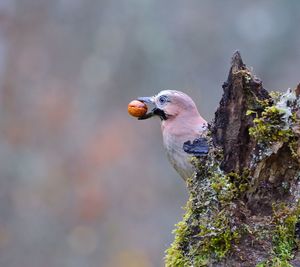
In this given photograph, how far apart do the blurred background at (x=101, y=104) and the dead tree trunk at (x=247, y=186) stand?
9.42 m

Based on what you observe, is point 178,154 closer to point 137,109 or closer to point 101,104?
point 137,109

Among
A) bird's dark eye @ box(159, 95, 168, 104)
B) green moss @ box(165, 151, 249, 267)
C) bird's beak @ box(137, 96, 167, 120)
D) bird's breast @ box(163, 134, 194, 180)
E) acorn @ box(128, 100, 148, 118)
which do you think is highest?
bird's dark eye @ box(159, 95, 168, 104)

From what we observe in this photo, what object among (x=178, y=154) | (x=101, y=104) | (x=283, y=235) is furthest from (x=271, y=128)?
(x=101, y=104)

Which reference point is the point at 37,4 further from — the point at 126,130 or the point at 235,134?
the point at 235,134

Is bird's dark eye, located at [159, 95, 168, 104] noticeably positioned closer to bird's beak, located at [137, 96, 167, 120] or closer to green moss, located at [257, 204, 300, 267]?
bird's beak, located at [137, 96, 167, 120]

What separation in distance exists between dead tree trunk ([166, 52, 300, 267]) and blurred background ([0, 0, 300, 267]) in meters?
9.42

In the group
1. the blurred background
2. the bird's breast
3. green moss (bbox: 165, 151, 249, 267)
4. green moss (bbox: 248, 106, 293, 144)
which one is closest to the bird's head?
the bird's breast

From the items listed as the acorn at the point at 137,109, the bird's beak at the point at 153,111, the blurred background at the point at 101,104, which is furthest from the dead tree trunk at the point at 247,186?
the blurred background at the point at 101,104

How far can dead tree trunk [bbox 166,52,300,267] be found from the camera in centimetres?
358

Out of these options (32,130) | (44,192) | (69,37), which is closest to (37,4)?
(69,37)

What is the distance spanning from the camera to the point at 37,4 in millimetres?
14008

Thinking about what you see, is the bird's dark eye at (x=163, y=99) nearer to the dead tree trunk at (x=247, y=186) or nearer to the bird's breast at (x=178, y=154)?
the bird's breast at (x=178, y=154)

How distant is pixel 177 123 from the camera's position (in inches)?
254

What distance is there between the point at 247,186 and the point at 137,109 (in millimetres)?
2512
